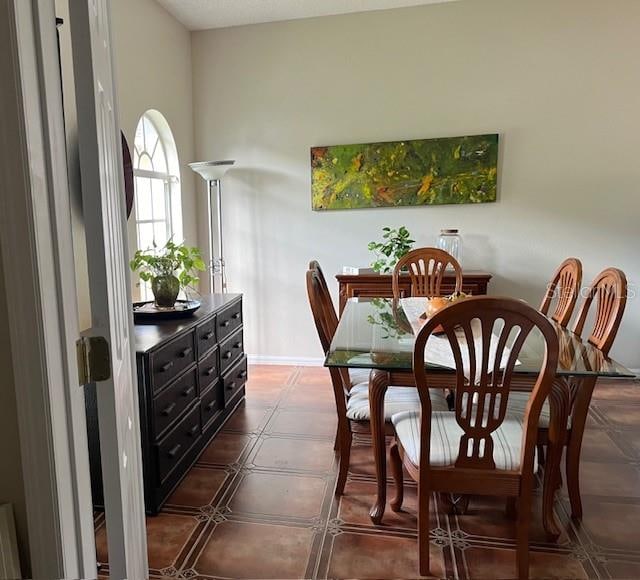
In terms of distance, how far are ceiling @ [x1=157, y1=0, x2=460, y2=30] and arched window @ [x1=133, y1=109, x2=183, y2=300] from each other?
84cm

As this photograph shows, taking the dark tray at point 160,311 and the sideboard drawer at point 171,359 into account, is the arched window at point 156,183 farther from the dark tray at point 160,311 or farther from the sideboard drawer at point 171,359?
the sideboard drawer at point 171,359

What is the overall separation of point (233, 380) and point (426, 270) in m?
1.47

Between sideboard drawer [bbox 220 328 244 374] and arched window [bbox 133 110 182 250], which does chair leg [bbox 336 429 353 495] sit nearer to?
sideboard drawer [bbox 220 328 244 374]

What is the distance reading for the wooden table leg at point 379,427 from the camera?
5.90 feet

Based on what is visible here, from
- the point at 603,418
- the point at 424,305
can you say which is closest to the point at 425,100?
the point at 424,305

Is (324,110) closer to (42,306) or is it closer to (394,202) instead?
(394,202)

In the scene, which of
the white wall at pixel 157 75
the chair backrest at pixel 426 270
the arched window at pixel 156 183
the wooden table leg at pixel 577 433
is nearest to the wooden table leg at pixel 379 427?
the wooden table leg at pixel 577 433

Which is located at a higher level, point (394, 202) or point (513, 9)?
point (513, 9)

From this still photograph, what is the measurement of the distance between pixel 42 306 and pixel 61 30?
3.96 feet

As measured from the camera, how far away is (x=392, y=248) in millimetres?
3715

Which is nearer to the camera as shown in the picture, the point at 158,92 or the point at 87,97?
the point at 87,97

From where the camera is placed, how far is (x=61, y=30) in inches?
60.5

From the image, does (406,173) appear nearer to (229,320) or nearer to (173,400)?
(229,320)

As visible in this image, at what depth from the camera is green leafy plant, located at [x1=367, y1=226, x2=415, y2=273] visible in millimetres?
3684
